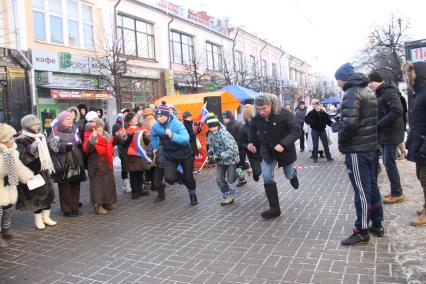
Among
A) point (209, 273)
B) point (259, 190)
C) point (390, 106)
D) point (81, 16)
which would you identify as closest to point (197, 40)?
point (81, 16)

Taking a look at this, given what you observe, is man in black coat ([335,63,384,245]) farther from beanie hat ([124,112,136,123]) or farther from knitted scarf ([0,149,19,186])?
beanie hat ([124,112,136,123])

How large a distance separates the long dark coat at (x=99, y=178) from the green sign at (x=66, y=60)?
11790mm

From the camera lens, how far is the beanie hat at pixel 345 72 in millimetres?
4430

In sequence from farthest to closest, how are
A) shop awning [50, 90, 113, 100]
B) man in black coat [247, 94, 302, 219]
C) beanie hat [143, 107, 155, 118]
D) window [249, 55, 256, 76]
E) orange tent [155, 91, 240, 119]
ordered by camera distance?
window [249, 55, 256, 76] < shop awning [50, 90, 113, 100] < orange tent [155, 91, 240, 119] < beanie hat [143, 107, 155, 118] < man in black coat [247, 94, 302, 219]

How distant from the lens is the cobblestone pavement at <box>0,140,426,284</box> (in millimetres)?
3908

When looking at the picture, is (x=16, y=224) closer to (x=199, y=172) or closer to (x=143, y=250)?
(x=143, y=250)

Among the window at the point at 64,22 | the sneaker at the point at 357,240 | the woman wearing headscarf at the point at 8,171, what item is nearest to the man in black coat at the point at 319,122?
the sneaker at the point at 357,240

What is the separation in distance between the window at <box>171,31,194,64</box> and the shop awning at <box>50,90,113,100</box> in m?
8.25

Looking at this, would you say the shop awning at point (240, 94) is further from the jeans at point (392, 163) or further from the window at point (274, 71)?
the window at point (274, 71)

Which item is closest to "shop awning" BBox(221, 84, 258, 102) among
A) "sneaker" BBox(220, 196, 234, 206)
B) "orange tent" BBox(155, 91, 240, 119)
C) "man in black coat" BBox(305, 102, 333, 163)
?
"orange tent" BBox(155, 91, 240, 119)

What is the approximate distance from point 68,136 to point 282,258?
4.17m

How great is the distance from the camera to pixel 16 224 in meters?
6.47

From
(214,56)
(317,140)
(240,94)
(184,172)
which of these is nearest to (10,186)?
(184,172)

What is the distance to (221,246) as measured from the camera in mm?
4773
